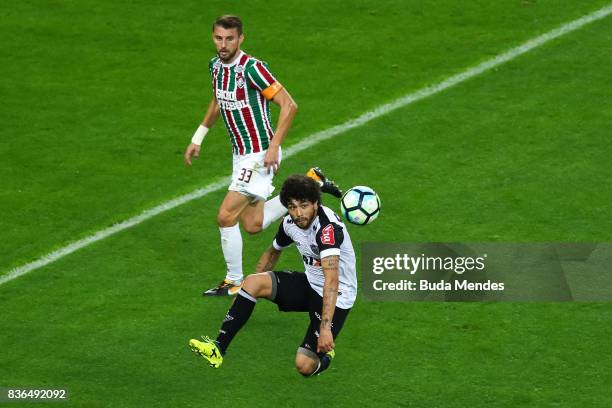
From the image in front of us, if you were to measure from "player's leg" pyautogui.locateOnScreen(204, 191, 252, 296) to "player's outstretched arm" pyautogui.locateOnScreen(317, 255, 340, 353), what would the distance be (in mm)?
1933

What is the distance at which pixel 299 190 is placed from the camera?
30.5 feet

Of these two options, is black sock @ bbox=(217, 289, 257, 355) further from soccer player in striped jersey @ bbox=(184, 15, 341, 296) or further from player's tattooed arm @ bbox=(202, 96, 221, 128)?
player's tattooed arm @ bbox=(202, 96, 221, 128)


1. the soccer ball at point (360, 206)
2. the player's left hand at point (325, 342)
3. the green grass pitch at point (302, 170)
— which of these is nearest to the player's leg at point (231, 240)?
the green grass pitch at point (302, 170)

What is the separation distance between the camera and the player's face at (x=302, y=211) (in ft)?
30.7

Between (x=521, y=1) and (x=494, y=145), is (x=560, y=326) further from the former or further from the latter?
(x=521, y=1)

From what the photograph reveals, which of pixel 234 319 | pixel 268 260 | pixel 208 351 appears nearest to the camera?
pixel 208 351

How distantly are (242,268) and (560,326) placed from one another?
292cm

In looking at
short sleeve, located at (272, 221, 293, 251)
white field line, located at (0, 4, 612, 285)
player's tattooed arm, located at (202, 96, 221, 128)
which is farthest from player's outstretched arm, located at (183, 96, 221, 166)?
short sleeve, located at (272, 221, 293, 251)

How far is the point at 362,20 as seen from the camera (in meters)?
16.9

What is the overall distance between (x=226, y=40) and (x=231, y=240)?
172 cm

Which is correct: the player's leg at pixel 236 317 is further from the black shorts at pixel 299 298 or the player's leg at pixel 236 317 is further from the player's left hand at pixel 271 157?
the player's left hand at pixel 271 157

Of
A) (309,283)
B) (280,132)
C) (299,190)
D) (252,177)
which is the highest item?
(299,190)

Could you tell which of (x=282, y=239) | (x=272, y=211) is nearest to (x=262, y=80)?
(x=272, y=211)

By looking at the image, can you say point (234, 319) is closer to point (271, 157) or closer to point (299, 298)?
point (299, 298)
